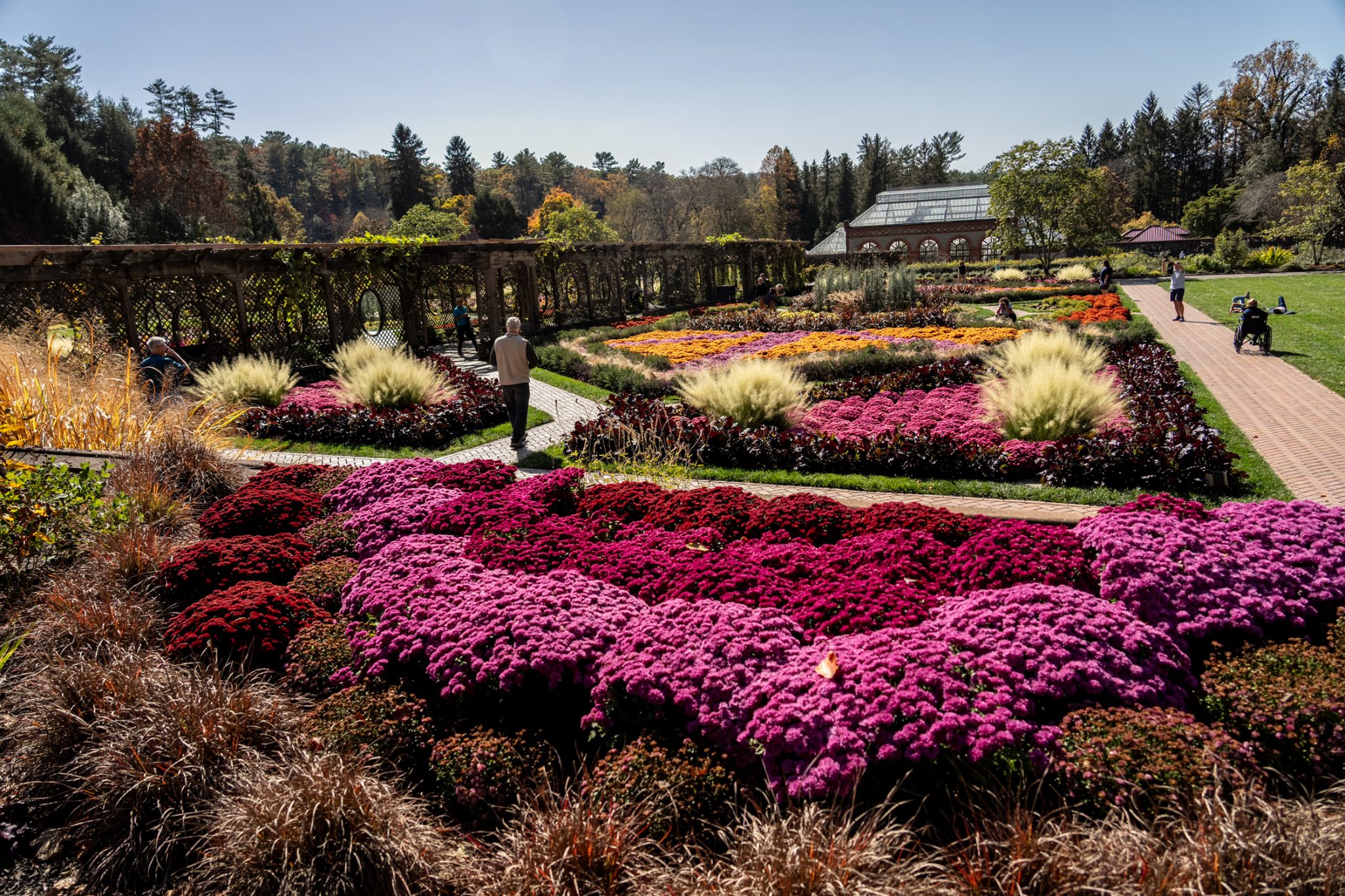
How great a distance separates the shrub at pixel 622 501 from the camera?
5.34 meters

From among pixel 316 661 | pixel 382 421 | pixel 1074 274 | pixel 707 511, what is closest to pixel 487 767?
pixel 316 661

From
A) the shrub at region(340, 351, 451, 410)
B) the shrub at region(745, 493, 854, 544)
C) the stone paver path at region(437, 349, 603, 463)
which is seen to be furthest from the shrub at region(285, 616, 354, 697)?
the shrub at region(340, 351, 451, 410)

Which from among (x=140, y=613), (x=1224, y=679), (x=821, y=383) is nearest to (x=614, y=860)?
(x=1224, y=679)

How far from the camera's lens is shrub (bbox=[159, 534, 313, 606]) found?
4379 mm

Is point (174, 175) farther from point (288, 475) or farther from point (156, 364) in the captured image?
point (288, 475)

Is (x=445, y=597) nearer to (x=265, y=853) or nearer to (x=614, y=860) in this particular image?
(x=265, y=853)

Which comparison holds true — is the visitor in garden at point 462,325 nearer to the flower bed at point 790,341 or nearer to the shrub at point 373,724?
the flower bed at point 790,341

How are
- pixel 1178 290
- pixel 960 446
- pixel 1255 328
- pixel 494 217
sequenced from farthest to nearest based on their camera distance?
pixel 494 217
pixel 1178 290
pixel 1255 328
pixel 960 446

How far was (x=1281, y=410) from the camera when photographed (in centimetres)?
938

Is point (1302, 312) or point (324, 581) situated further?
point (1302, 312)

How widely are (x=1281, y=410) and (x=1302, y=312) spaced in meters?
12.5

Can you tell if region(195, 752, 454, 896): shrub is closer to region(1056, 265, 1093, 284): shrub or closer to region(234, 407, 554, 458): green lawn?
region(234, 407, 554, 458): green lawn

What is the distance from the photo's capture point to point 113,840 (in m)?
2.89

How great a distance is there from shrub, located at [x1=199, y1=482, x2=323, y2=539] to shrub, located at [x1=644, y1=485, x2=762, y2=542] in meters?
2.65
